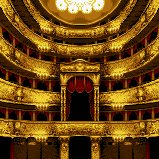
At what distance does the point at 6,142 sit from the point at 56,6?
1419cm

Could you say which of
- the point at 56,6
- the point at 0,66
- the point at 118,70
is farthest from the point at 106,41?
the point at 0,66

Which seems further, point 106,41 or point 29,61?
point 106,41

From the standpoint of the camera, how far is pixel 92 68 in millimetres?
21859

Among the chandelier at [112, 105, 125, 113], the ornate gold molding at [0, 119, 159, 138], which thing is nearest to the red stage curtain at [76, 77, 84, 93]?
the chandelier at [112, 105, 125, 113]

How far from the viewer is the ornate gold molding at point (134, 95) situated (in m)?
17.2

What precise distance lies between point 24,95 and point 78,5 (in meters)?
11.8

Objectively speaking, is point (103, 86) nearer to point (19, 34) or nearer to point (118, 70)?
point (118, 70)

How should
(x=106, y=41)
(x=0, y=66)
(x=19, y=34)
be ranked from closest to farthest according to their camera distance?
(x=0, y=66), (x=19, y=34), (x=106, y=41)

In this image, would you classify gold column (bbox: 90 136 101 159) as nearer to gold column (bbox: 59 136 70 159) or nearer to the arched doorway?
gold column (bbox: 59 136 70 159)

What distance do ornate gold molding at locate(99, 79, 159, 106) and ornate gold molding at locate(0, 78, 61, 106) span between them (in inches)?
173

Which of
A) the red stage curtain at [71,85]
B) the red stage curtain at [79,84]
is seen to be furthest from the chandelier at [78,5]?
the red stage curtain at [71,85]

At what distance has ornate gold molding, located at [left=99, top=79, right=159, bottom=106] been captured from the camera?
17.2 metres

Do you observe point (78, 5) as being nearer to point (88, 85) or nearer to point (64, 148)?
point (88, 85)

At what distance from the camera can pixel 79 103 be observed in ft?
71.6
